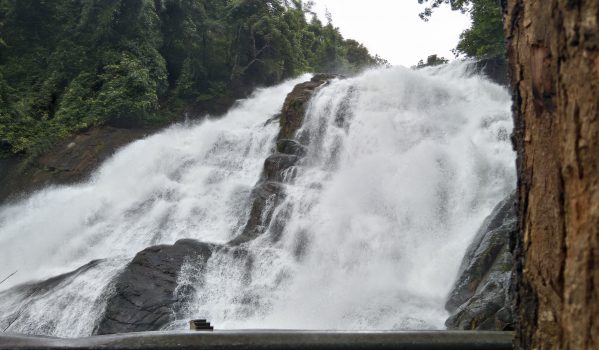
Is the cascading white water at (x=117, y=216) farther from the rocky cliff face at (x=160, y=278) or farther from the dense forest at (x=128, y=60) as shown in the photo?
the dense forest at (x=128, y=60)

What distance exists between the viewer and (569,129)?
1.38 m

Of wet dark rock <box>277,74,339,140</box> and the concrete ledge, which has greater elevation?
the concrete ledge

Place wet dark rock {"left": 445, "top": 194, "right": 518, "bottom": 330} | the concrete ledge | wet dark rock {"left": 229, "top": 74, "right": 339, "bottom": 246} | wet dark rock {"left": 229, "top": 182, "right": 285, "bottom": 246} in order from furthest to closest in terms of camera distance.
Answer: wet dark rock {"left": 229, "top": 74, "right": 339, "bottom": 246} < wet dark rock {"left": 229, "top": 182, "right": 285, "bottom": 246} < wet dark rock {"left": 445, "top": 194, "right": 518, "bottom": 330} < the concrete ledge

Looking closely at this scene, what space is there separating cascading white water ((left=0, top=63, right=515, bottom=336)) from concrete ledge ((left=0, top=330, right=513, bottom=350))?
6.44m

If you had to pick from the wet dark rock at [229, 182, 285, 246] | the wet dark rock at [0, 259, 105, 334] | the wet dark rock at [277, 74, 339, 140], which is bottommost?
the wet dark rock at [0, 259, 105, 334]

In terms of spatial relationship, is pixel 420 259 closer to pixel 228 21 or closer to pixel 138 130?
pixel 138 130

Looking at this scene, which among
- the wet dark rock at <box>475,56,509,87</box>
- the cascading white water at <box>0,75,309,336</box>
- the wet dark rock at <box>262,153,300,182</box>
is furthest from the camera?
the wet dark rock at <box>475,56,509,87</box>

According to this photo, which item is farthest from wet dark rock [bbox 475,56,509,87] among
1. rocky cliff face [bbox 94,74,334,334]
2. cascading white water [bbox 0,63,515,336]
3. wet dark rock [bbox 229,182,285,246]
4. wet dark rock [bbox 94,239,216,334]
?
wet dark rock [bbox 94,239,216,334]

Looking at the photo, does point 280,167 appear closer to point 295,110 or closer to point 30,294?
point 295,110

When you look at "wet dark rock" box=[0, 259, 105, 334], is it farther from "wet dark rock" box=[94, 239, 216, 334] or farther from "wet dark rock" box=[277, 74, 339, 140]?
"wet dark rock" box=[277, 74, 339, 140]

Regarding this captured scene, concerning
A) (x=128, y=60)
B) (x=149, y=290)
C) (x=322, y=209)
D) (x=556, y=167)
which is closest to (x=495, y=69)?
(x=322, y=209)

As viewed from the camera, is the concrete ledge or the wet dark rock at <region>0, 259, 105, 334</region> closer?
the concrete ledge

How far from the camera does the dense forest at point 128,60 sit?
767 inches

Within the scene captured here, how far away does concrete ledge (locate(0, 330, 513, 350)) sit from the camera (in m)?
1.79
